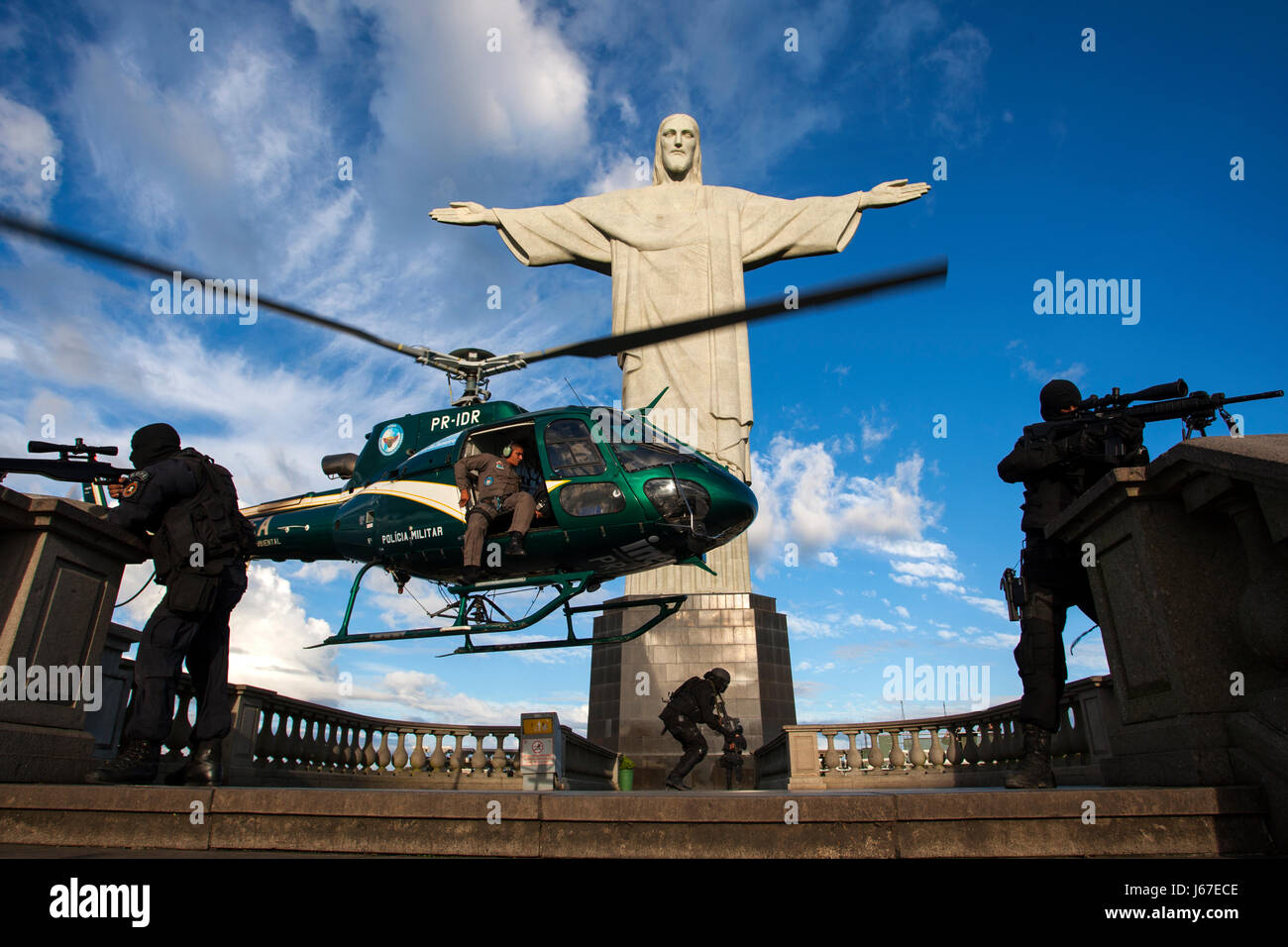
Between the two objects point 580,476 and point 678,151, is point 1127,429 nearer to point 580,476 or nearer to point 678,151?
point 580,476

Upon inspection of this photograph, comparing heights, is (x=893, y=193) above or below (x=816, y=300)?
above

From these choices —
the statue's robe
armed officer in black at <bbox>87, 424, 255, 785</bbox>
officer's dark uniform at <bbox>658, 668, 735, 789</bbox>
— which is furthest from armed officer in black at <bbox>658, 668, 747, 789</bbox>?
the statue's robe

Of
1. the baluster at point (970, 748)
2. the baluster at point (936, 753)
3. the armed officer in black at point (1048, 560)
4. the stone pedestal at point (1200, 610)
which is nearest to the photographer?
the stone pedestal at point (1200, 610)

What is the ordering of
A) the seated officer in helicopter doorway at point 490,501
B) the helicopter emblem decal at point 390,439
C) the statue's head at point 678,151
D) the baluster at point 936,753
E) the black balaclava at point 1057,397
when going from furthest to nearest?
the statue's head at point 678,151 → the baluster at point 936,753 → the helicopter emblem decal at point 390,439 → the seated officer in helicopter doorway at point 490,501 → the black balaclava at point 1057,397

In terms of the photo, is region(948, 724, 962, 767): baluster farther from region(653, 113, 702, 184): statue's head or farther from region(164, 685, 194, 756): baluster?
region(653, 113, 702, 184): statue's head

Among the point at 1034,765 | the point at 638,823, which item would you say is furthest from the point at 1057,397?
the point at 638,823

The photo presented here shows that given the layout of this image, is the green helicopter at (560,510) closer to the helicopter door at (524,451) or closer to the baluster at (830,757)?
the helicopter door at (524,451)

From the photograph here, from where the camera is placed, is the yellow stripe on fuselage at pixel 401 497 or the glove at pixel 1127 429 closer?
the glove at pixel 1127 429

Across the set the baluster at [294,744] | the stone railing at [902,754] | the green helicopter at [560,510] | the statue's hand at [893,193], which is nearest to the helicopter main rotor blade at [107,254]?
the green helicopter at [560,510]
